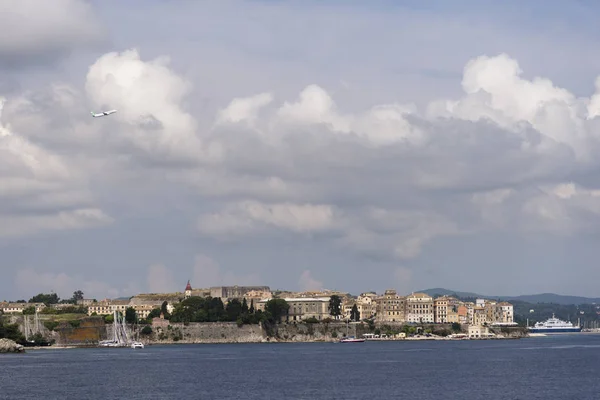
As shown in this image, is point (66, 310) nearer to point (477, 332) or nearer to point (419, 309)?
point (419, 309)

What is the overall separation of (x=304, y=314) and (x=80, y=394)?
10993 centimetres

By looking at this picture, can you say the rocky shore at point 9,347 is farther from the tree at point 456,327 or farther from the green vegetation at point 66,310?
the tree at point 456,327

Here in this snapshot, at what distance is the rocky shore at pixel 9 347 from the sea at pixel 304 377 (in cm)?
940

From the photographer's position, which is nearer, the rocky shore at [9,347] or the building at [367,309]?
the rocky shore at [9,347]

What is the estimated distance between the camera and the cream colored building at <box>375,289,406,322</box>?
172250 millimetres

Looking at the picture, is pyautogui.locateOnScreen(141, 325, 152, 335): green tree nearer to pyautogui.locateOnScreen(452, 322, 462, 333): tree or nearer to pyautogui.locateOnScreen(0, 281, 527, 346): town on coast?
pyautogui.locateOnScreen(0, 281, 527, 346): town on coast

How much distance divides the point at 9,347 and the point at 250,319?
41.6 meters

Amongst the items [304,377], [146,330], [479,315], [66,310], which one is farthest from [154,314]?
[304,377]

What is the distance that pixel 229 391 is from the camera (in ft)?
194

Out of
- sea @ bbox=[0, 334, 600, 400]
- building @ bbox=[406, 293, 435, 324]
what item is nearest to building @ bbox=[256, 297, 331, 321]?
building @ bbox=[406, 293, 435, 324]

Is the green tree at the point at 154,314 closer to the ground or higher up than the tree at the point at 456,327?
higher up

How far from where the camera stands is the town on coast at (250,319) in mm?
132500

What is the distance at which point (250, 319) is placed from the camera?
474 feet

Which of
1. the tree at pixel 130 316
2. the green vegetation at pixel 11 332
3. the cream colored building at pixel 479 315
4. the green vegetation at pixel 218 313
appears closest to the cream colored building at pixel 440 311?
the cream colored building at pixel 479 315
